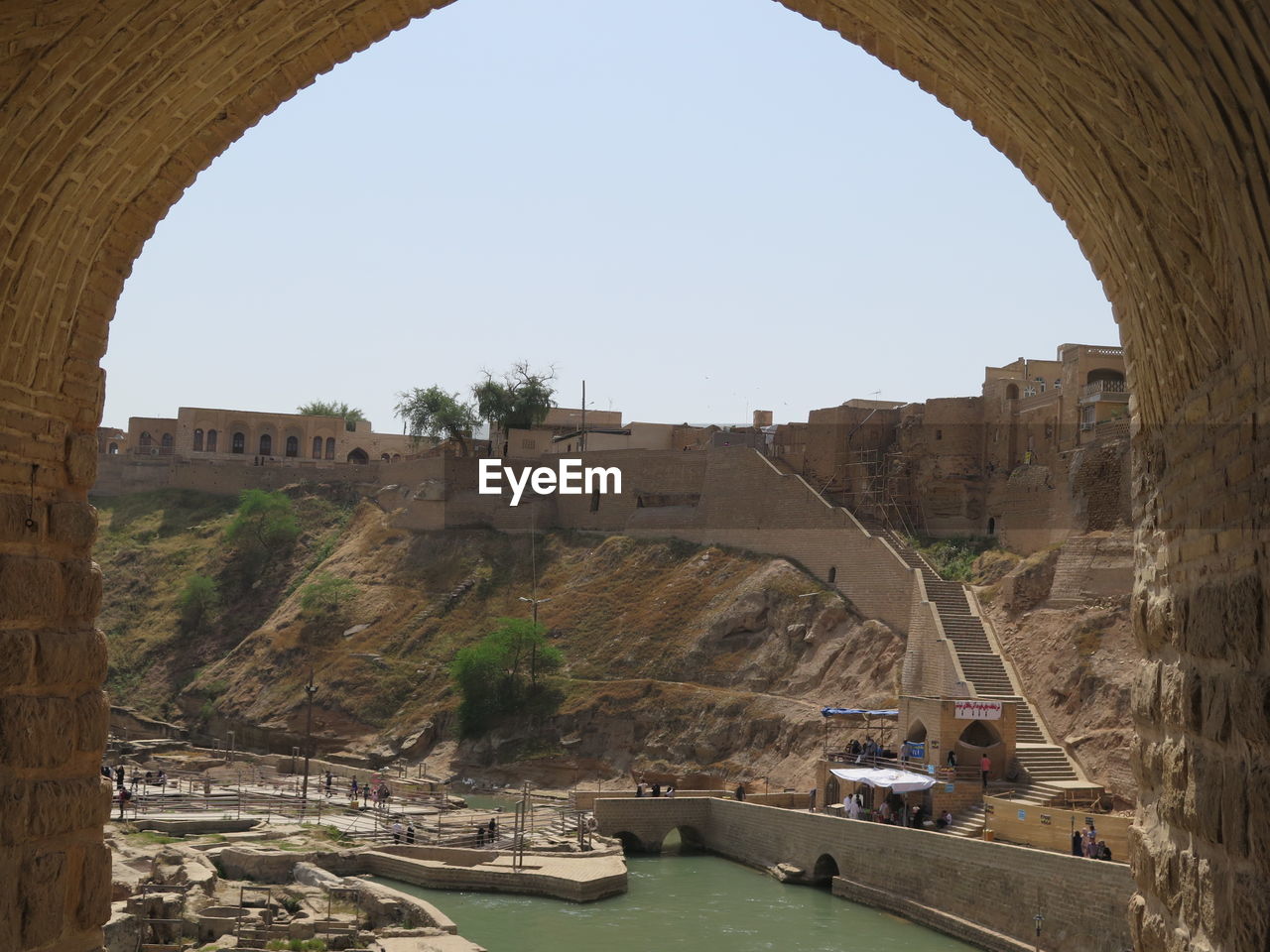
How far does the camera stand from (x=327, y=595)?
163 ft

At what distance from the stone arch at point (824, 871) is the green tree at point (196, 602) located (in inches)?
1267

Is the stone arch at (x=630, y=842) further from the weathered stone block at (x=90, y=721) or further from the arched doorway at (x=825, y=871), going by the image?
the weathered stone block at (x=90, y=721)

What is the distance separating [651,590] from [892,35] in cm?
3820

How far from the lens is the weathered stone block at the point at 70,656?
18.1ft

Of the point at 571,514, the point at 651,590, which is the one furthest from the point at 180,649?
the point at 651,590

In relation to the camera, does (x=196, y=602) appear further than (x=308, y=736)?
Yes

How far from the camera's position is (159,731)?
46.2m

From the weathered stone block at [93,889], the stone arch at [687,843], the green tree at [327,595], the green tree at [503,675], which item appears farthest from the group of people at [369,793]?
the weathered stone block at [93,889]

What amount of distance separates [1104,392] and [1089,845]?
15234 mm

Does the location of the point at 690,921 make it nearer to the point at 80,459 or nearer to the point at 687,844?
the point at 687,844

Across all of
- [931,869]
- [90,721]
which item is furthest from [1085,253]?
[931,869]

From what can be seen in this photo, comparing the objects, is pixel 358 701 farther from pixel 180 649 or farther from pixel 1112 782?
pixel 1112 782

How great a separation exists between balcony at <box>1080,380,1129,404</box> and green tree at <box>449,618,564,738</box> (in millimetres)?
15997

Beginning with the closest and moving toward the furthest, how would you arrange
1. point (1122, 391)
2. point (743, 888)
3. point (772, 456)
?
point (743, 888), point (1122, 391), point (772, 456)
